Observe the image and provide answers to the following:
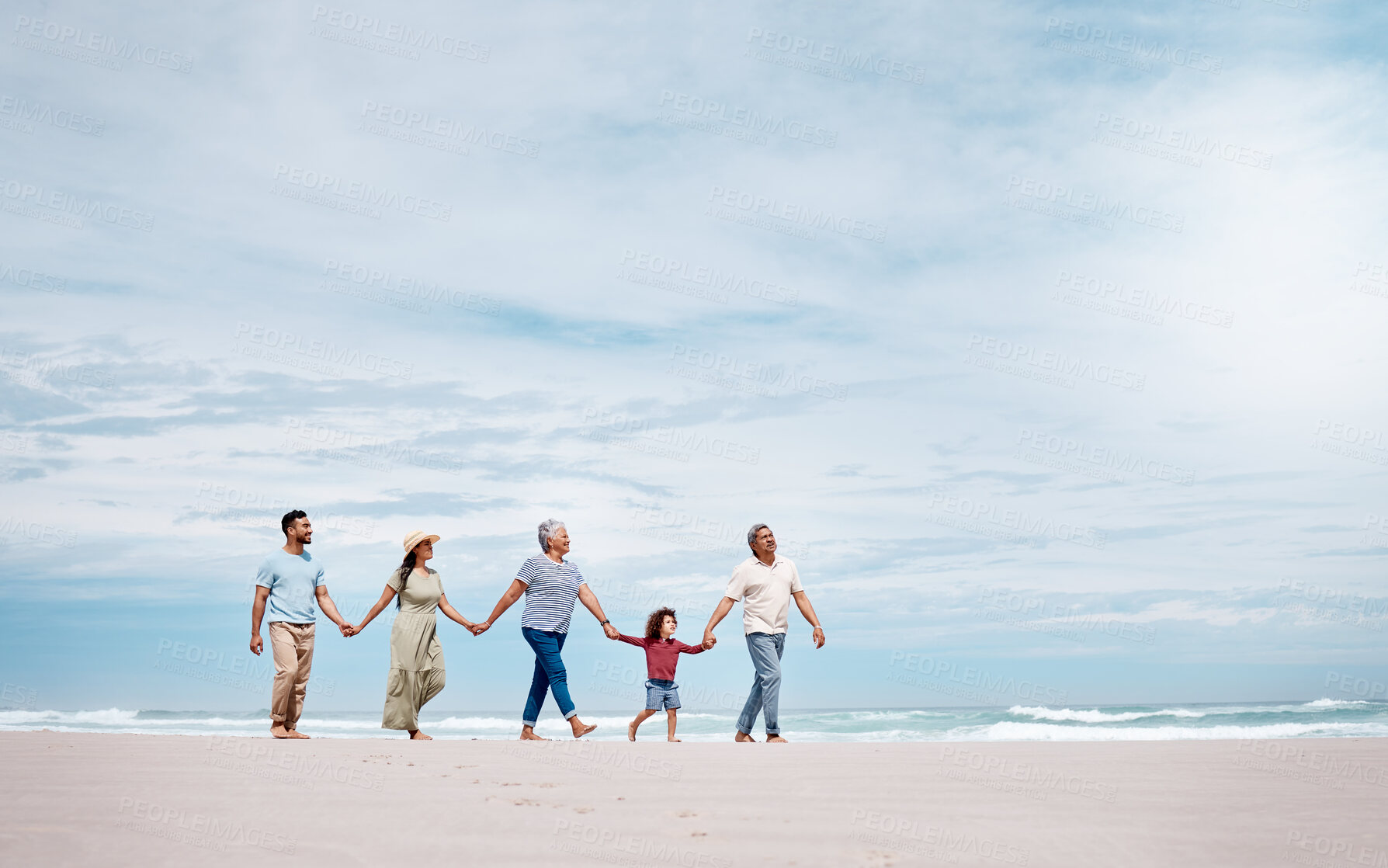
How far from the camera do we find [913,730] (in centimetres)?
2253

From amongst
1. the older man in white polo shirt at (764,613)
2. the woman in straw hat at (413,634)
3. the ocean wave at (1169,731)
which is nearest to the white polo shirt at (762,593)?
the older man in white polo shirt at (764,613)

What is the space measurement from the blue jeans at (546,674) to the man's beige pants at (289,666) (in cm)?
192

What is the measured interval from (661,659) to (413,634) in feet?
7.79

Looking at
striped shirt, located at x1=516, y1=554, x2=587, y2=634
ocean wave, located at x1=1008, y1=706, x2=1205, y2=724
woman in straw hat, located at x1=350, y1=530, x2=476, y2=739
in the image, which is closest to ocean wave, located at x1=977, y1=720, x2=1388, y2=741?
ocean wave, located at x1=1008, y1=706, x2=1205, y2=724

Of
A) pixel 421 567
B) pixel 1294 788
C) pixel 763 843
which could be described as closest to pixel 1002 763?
pixel 1294 788

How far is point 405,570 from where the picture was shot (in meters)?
8.70

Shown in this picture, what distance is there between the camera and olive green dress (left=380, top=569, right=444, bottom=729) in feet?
28.4

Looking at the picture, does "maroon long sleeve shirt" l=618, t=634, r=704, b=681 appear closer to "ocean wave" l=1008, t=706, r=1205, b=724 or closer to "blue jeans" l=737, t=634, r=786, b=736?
"blue jeans" l=737, t=634, r=786, b=736

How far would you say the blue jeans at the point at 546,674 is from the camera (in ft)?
28.2

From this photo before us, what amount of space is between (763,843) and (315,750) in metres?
4.22

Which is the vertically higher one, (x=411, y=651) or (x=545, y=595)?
(x=545, y=595)

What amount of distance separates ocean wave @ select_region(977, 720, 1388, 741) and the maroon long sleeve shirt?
12.8 metres

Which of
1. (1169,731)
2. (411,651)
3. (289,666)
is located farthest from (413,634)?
(1169,731)

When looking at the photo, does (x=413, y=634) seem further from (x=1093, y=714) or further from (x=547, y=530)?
(x=1093, y=714)
